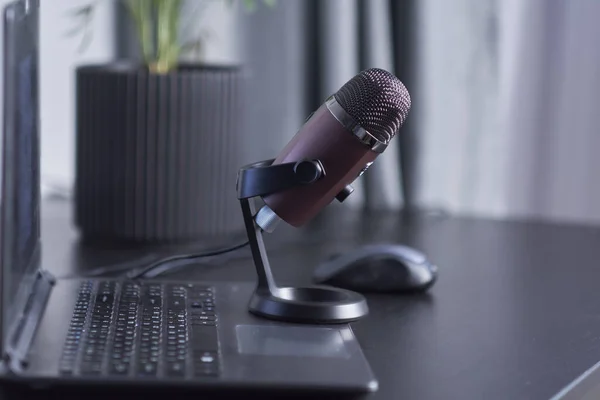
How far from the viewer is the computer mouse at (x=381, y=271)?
3.40 feet

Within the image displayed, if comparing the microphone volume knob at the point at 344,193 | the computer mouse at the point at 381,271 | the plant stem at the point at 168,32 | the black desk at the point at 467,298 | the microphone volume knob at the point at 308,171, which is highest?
the plant stem at the point at 168,32

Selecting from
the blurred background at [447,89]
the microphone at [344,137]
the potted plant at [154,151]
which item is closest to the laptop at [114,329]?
the microphone at [344,137]

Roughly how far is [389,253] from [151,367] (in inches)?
16.4

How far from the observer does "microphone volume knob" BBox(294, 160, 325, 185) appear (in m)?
0.84

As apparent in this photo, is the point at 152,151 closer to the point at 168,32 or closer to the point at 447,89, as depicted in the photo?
the point at 168,32

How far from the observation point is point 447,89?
Result: 67.2 inches

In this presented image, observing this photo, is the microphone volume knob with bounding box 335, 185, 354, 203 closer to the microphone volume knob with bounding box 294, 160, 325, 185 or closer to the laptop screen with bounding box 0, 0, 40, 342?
the microphone volume knob with bounding box 294, 160, 325, 185

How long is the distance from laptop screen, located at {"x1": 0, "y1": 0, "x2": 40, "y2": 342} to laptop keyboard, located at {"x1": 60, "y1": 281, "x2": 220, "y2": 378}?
0.06 meters

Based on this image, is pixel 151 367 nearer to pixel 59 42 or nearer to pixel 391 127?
pixel 391 127

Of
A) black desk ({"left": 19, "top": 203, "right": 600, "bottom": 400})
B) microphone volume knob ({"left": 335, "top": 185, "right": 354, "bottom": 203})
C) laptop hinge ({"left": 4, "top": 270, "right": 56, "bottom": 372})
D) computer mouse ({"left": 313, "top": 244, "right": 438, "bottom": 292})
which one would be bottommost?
black desk ({"left": 19, "top": 203, "right": 600, "bottom": 400})

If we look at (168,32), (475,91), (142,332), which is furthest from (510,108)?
(142,332)

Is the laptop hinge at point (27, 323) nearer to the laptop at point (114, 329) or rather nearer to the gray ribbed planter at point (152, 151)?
the laptop at point (114, 329)

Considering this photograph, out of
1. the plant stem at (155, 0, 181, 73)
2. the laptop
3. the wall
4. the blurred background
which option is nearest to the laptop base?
the laptop

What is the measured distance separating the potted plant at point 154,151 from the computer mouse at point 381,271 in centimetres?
31
